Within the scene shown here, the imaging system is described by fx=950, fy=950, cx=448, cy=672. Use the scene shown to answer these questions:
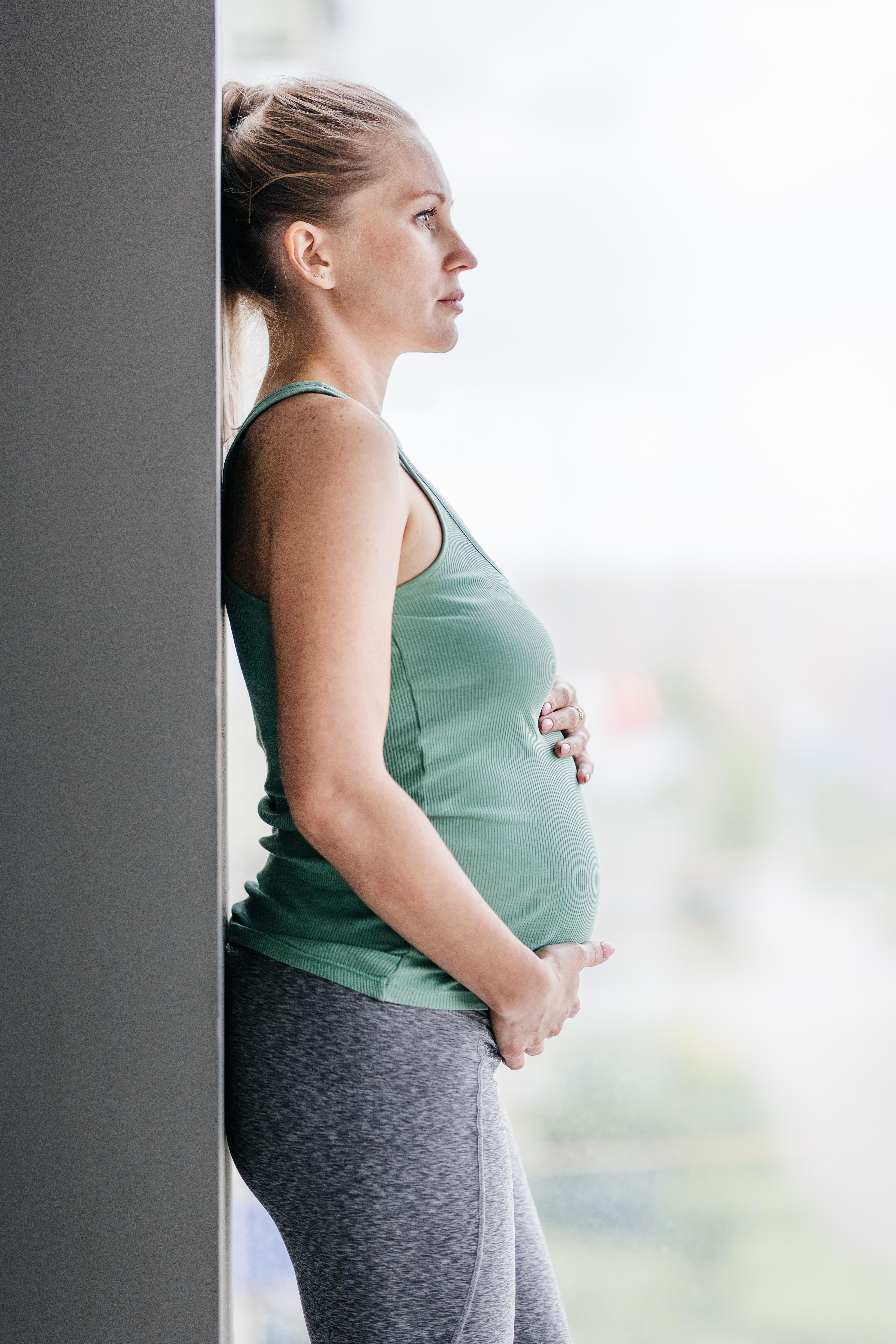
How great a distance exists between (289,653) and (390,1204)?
1.21ft

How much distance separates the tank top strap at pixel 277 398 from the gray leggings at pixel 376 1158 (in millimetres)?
390

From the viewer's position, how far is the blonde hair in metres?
0.79

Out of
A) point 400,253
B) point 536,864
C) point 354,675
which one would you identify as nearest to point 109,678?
point 354,675

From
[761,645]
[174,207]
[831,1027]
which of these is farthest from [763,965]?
[174,207]

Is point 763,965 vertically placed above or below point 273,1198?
below

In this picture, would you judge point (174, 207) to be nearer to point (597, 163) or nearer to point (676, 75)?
point (597, 163)

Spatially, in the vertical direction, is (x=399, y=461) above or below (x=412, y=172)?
below

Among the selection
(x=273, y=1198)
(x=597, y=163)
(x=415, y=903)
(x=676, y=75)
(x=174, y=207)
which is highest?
(x=676, y=75)

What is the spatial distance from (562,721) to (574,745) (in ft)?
0.08

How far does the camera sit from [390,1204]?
0.63 m

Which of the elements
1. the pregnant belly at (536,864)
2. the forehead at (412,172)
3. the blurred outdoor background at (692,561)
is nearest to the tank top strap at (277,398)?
the forehead at (412,172)

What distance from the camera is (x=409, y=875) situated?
2.05 feet

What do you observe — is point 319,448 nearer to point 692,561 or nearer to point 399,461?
point 399,461

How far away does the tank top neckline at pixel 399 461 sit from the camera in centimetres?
70
